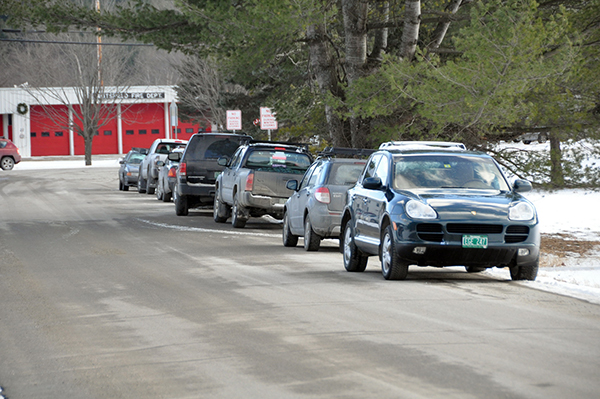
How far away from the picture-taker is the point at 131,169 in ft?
120

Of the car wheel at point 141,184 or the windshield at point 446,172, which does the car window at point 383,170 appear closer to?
the windshield at point 446,172

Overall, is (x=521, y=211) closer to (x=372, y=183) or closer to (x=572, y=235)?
(x=372, y=183)

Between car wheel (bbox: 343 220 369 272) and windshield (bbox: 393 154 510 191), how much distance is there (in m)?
1.24

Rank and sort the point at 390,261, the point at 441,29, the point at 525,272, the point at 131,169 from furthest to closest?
the point at 131,169
the point at 441,29
the point at 525,272
the point at 390,261

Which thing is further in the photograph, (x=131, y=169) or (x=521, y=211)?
(x=131, y=169)

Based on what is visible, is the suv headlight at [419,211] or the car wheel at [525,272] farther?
the car wheel at [525,272]

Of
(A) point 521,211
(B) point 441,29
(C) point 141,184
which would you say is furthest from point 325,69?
(A) point 521,211

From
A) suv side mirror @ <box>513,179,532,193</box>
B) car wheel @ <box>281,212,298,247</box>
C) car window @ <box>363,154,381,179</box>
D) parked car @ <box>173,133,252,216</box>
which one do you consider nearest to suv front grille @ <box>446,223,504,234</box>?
suv side mirror @ <box>513,179,532,193</box>

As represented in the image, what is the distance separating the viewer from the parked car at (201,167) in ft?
78.3

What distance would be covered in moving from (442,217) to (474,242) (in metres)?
0.47

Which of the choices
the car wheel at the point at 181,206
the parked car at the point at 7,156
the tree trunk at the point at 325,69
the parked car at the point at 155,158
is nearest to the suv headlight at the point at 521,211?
the car wheel at the point at 181,206

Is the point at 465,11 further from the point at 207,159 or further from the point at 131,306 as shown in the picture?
the point at 131,306

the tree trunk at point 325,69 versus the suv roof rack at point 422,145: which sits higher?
the tree trunk at point 325,69

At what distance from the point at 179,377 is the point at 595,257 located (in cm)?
1315
